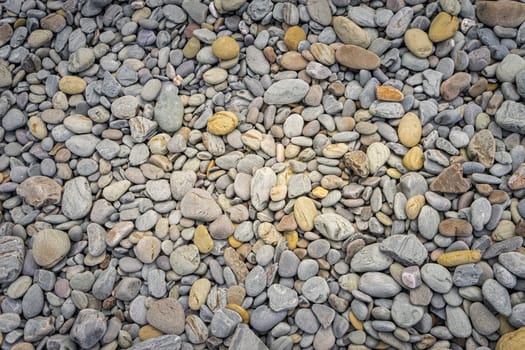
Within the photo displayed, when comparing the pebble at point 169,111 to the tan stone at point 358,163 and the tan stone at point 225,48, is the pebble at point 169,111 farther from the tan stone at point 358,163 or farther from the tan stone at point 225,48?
the tan stone at point 358,163

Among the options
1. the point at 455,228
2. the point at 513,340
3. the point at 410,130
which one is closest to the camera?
the point at 513,340

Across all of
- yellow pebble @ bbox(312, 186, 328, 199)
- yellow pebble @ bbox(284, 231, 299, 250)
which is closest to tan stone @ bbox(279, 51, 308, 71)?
yellow pebble @ bbox(312, 186, 328, 199)

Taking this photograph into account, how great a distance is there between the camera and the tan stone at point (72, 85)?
3.97ft

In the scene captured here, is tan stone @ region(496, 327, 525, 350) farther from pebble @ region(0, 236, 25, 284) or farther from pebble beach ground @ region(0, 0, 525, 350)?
pebble @ region(0, 236, 25, 284)

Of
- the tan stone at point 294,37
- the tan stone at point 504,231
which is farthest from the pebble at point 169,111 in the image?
the tan stone at point 504,231

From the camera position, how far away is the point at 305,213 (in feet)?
3.41

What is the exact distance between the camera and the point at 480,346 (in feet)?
3.04

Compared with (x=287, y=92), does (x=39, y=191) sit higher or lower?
lower

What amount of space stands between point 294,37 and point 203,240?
584 mm

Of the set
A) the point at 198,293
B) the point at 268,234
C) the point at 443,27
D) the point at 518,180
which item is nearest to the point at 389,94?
the point at 443,27

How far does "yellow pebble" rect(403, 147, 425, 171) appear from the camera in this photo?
3.49ft

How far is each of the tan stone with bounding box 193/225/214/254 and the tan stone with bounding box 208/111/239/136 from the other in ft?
0.82

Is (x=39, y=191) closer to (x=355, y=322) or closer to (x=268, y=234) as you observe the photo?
(x=268, y=234)

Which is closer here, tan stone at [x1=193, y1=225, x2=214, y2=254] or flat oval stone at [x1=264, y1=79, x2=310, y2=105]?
tan stone at [x1=193, y1=225, x2=214, y2=254]
